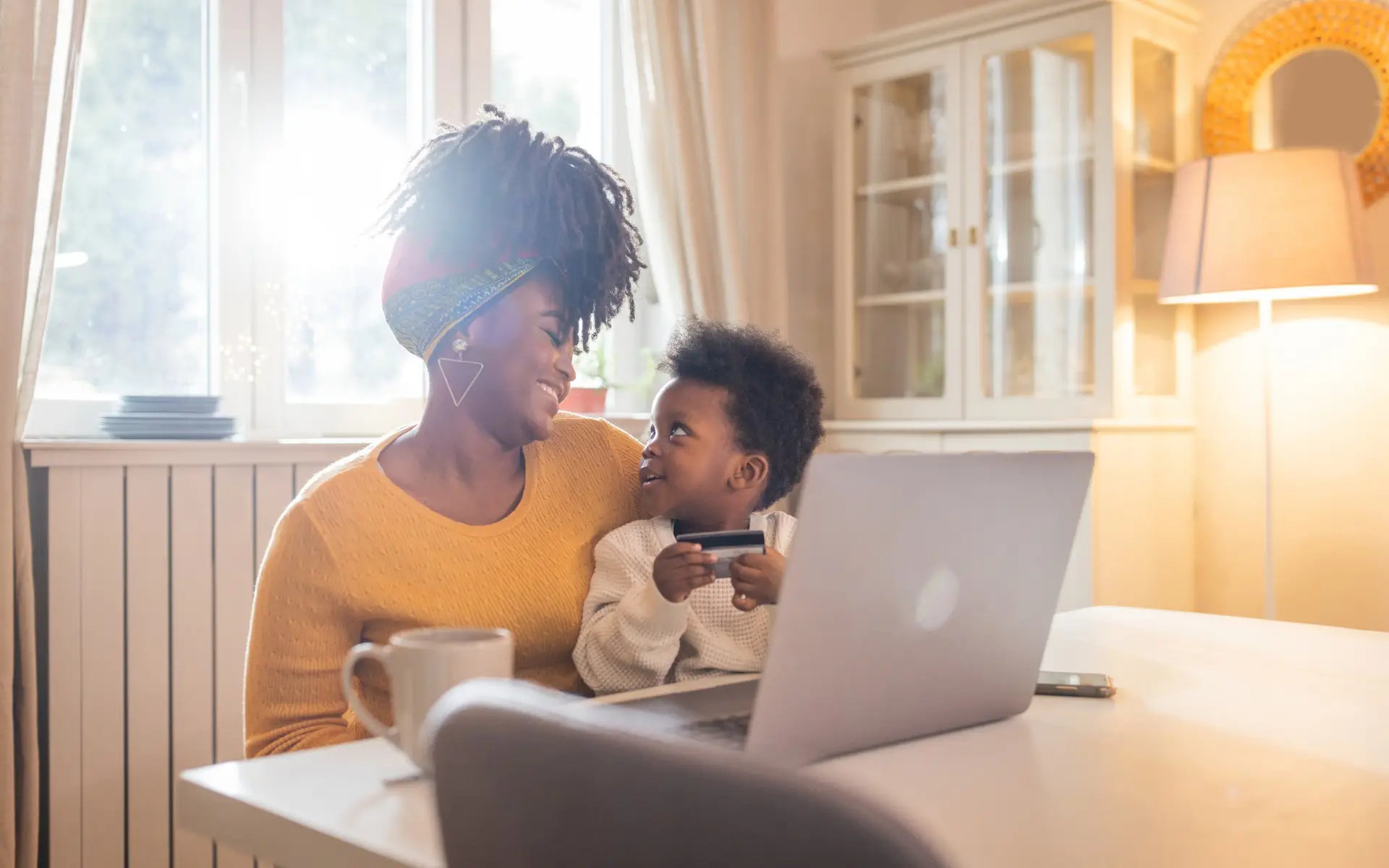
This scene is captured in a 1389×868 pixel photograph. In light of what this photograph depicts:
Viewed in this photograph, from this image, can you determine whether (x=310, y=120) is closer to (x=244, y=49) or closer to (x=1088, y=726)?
(x=244, y=49)

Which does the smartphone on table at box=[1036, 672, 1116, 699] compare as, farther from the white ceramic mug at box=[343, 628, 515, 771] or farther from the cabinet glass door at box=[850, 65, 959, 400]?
the cabinet glass door at box=[850, 65, 959, 400]

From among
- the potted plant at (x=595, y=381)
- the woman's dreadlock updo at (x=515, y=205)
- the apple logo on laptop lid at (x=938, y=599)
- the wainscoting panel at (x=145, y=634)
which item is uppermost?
the woman's dreadlock updo at (x=515, y=205)

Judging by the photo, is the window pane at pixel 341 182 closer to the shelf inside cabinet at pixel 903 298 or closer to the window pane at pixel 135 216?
the window pane at pixel 135 216

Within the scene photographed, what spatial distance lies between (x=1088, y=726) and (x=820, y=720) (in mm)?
257

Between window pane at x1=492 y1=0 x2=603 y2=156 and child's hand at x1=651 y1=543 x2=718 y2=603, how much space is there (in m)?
1.91

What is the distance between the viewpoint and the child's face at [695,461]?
126cm

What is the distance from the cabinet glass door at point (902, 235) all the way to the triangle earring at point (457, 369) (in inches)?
73.5

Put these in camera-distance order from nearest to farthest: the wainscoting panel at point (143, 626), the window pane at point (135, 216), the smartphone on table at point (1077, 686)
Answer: the smartphone on table at point (1077, 686), the wainscoting panel at point (143, 626), the window pane at point (135, 216)

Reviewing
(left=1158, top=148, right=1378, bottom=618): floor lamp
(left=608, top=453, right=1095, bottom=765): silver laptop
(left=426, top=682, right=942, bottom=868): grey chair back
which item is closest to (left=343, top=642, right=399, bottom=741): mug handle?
(left=608, top=453, right=1095, bottom=765): silver laptop

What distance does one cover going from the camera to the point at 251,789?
70 centimetres

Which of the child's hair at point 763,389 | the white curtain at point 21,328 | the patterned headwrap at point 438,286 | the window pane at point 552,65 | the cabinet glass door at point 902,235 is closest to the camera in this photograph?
the patterned headwrap at point 438,286

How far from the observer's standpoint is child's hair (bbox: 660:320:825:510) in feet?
4.31

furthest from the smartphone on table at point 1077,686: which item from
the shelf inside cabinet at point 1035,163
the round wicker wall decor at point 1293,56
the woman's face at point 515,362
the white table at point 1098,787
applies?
the round wicker wall decor at point 1293,56

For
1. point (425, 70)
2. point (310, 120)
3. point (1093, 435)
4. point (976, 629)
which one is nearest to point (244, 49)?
point (310, 120)
